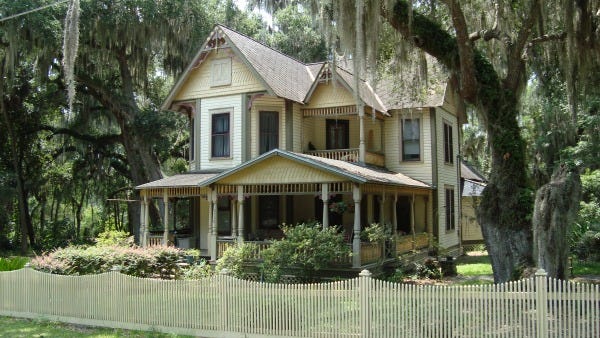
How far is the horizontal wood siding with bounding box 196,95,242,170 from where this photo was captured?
808 inches

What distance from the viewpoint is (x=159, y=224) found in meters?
31.0

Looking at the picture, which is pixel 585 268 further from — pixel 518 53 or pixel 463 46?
pixel 463 46

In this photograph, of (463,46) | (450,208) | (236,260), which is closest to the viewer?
(463,46)

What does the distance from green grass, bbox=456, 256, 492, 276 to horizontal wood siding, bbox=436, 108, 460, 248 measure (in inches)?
39.0

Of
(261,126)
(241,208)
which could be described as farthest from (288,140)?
(241,208)

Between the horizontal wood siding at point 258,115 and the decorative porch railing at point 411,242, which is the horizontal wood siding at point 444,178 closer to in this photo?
the decorative porch railing at point 411,242

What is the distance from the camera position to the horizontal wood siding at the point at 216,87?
20375 millimetres

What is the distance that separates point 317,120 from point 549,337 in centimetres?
1589

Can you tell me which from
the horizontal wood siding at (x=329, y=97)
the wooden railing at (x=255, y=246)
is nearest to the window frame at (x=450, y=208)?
the horizontal wood siding at (x=329, y=97)

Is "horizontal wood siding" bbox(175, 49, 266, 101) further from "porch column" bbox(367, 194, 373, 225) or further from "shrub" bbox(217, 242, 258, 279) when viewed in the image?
"shrub" bbox(217, 242, 258, 279)

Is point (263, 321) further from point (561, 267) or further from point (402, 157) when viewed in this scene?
point (402, 157)

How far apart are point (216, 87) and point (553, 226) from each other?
1402cm

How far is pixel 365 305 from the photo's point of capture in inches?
340

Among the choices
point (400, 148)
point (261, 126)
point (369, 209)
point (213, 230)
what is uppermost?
point (261, 126)
